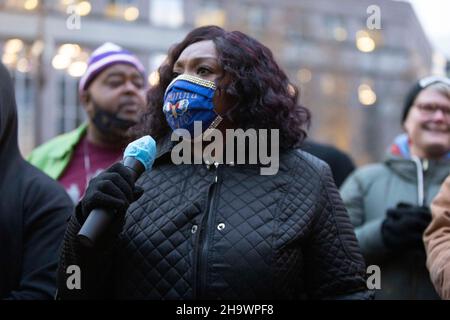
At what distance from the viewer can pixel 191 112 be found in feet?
8.08

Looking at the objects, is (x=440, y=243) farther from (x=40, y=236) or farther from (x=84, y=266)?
(x=40, y=236)

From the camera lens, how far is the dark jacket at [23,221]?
9.04 ft

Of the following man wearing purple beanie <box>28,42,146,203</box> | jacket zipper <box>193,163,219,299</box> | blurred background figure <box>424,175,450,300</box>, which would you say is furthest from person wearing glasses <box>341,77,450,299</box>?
man wearing purple beanie <box>28,42,146,203</box>

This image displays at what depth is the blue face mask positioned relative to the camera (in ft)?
8.04

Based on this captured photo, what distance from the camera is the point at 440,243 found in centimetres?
276

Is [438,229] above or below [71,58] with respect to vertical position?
below

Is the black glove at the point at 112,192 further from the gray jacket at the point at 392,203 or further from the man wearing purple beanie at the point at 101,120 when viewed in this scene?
the man wearing purple beanie at the point at 101,120

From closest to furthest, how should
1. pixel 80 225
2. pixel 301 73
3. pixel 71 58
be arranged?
pixel 80 225
pixel 71 58
pixel 301 73

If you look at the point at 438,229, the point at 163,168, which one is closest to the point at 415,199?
the point at 438,229

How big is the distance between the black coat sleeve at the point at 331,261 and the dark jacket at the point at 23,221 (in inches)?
43.0

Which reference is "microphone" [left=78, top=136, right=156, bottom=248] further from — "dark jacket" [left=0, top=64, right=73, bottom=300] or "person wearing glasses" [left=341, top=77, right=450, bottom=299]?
"person wearing glasses" [left=341, top=77, right=450, bottom=299]

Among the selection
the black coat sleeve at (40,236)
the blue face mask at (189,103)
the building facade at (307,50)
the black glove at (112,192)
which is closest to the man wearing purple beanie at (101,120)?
the black coat sleeve at (40,236)
